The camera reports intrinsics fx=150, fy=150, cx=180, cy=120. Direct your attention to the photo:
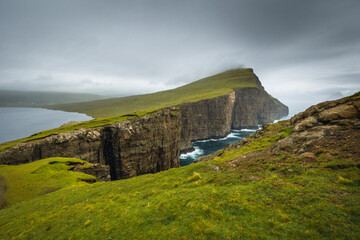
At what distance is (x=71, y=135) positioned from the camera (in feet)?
145

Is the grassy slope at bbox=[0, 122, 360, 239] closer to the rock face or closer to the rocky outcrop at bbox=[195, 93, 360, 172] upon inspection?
the rocky outcrop at bbox=[195, 93, 360, 172]

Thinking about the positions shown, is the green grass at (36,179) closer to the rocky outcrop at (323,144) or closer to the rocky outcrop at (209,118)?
the rocky outcrop at (323,144)

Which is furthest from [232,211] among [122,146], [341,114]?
[122,146]

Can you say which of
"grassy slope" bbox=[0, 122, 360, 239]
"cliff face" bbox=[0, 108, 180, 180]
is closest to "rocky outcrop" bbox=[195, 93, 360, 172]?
"grassy slope" bbox=[0, 122, 360, 239]

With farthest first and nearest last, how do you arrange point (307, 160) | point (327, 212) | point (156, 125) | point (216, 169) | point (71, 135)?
1. point (156, 125)
2. point (71, 135)
3. point (216, 169)
4. point (307, 160)
5. point (327, 212)

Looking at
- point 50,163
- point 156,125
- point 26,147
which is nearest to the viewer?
point 50,163

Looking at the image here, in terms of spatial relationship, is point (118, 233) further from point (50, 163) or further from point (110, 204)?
point (50, 163)

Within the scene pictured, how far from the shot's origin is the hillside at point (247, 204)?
805cm

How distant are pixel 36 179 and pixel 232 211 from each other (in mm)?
35874

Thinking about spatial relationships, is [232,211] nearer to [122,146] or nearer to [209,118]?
[122,146]

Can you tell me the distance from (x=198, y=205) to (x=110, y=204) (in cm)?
949

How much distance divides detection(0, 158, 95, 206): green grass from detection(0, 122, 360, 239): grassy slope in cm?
854

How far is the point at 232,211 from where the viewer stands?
979 cm

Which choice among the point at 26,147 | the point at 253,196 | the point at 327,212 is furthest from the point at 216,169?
the point at 26,147
